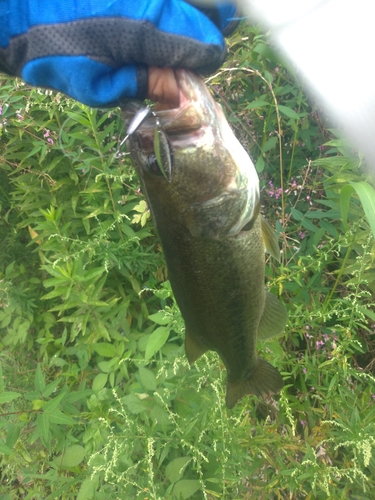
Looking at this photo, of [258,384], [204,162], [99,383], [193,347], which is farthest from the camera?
[99,383]

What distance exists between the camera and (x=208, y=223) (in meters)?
1.18

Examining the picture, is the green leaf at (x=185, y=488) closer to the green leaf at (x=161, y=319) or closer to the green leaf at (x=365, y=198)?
the green leaf at (x=161, y=319)

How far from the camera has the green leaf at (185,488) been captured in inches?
64.6

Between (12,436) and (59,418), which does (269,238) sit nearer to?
(59,418)

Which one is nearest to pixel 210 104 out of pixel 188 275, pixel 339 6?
pixel 339 6

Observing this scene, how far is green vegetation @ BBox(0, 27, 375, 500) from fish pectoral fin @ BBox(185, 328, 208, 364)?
0.21 m

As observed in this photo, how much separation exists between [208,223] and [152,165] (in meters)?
0.25

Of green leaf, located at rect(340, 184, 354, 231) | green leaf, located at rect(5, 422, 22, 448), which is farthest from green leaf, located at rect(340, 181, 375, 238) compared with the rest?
green leaf, located at rect(5, 422, 22, 448)

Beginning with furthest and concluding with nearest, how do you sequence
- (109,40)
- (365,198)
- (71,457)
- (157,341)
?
(71,457) → (157,341) → (365,198) → (109,40)

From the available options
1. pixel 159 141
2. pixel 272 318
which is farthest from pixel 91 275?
pixel 159 141

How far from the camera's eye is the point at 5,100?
2.17 metres

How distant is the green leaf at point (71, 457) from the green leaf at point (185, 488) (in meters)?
0.66

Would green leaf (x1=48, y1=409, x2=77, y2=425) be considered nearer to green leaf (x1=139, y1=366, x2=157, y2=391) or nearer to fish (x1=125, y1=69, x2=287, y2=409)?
green leaf (x1=139, y1=366, x2=157, y2=391)

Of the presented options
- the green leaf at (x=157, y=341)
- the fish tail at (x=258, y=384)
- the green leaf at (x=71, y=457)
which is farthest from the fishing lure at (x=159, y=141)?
the green leaf at (x=71, y=457)
